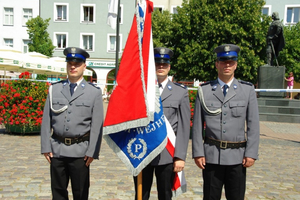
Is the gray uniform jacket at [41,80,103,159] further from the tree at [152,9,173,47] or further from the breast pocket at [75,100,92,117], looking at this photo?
the tree at [152,9,173,47]

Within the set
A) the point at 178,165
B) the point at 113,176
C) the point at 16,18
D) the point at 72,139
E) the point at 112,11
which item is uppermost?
the point at 16,18

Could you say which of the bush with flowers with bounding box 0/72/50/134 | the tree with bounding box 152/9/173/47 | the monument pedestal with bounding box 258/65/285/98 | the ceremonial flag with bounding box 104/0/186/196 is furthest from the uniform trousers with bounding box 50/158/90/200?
the tree with bounding box 152/9/173/47

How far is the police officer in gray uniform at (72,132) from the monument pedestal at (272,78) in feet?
43.0

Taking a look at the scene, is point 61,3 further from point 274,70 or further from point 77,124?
point 77,124

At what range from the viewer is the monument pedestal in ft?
48.1

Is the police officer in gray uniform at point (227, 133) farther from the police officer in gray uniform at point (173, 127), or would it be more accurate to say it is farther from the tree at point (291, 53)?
the tree at point (291, 53)

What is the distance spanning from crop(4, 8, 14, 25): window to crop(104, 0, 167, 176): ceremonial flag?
34.4 m

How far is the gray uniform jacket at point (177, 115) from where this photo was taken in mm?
3095

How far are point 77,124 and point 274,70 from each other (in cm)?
1348

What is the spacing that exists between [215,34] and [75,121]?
20.7 metres

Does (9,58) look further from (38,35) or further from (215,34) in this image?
(38,35)

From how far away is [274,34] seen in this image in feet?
48.4

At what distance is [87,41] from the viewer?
3328cm

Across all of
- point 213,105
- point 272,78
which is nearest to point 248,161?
point 213,105
